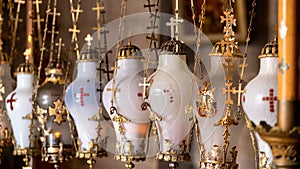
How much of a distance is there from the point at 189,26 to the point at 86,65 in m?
0.30

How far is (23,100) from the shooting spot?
5.75 ft

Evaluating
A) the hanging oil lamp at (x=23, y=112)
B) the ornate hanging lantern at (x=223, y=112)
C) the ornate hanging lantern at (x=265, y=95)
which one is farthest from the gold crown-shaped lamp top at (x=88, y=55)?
the ornate hanging lantern at (x=265, y=95)

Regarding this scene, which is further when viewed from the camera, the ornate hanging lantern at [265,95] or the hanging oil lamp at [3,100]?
the hanging oil lamp at [3,100]

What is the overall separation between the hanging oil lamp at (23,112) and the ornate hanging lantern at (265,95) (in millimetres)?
677

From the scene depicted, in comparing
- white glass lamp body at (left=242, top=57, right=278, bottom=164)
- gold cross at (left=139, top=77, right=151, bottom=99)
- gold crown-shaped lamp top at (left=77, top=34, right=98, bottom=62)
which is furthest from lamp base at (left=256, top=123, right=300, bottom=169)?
gold crown-shaped lamp top at (left=77, top=34, right=98, bottom=62)

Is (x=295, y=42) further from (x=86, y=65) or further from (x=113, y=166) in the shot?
(x=113, y=166)

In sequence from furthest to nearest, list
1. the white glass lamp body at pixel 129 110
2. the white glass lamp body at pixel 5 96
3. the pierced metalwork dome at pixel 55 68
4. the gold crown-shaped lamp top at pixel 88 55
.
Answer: the white glass lamp body at pixel 5 96
the pierced metalwork dome at pixel 55 68
the gold crown-shaped lamp top at pixel 88 55
the white glass lamp body at pixel 129 110

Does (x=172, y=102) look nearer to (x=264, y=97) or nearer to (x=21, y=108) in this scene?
(x=264, y=97)

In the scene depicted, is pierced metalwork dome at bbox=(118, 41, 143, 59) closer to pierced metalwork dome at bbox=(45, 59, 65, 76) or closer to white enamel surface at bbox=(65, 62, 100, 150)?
white enamel surface at bbox=(65, 62, 100, 150)

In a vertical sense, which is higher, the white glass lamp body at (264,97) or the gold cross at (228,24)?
the gold cross at (228,24)

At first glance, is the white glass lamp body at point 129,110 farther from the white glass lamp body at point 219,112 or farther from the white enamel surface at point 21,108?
the white enamel surface at point 21,108

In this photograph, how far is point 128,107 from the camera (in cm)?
148

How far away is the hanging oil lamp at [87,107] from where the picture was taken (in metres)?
1.57

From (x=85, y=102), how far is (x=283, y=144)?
0.76 m
